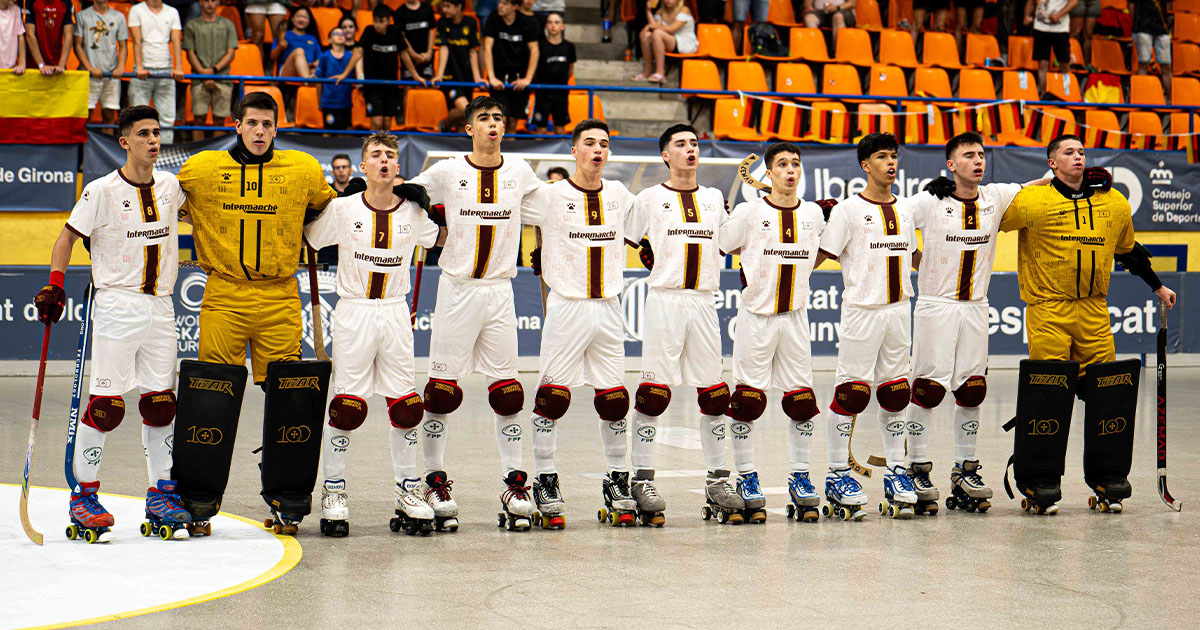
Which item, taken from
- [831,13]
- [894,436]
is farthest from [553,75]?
[894,436]

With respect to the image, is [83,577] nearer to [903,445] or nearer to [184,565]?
[184,565]

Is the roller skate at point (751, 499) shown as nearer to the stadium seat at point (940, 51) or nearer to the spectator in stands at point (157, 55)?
the spectator in stands at point (157, 55)

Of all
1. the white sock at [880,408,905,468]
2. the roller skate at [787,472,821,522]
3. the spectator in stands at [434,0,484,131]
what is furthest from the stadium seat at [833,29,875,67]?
the roller skate at [787,472,821,522]

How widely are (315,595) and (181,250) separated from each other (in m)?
10.2

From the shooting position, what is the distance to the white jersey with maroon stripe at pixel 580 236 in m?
7.23

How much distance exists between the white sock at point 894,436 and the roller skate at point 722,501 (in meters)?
1.01

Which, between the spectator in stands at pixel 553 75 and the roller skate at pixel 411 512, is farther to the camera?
the spectator in stands at pixel 553 75

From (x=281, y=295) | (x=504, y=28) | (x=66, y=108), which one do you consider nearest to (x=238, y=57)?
(x=66, y=108)

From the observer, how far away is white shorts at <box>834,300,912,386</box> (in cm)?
754

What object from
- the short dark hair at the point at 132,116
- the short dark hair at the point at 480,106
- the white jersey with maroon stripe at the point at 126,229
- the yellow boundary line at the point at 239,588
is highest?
the short dark hair at the point at 480,106

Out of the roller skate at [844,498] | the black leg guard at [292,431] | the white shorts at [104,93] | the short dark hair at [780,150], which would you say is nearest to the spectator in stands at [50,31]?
the white shorts at [104,93]

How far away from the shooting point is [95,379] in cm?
657

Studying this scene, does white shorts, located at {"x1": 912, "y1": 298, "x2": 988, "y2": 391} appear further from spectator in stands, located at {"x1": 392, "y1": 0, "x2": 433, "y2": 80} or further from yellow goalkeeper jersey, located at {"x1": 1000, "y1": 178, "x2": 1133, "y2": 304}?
spectator in stands, located at {"x1": 392, "y1": 0, "x2": 433, "y2": 80}

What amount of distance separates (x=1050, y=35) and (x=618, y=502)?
1529 cm
